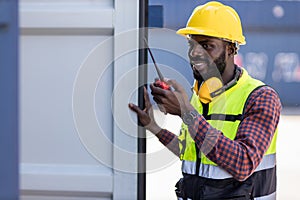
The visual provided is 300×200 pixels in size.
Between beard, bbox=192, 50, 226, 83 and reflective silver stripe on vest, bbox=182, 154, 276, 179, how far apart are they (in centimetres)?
29

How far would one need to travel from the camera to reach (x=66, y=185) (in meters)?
2.08

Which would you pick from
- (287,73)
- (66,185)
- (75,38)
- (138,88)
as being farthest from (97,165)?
(287,73)

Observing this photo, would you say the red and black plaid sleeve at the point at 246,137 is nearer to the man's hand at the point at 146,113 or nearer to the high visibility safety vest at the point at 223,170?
the high visibility safety vest at the point at 223,170

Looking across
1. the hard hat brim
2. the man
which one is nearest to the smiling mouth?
the man

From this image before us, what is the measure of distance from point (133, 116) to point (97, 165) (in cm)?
19

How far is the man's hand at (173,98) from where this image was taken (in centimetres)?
201

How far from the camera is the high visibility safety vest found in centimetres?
221

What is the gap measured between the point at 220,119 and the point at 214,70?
17cm

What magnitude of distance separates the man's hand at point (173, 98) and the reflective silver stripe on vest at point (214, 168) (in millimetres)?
270
